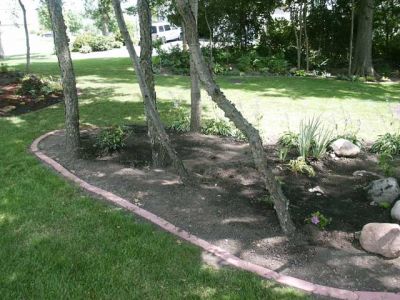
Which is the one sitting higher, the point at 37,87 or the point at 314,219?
the point at 37,87

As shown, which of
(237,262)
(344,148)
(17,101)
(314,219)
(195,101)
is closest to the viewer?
(237,262)

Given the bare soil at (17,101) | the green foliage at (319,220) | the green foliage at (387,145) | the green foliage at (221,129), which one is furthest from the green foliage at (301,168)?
the bare soil at (17,101)

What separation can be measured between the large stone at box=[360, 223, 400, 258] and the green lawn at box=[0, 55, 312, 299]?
978 millimetres

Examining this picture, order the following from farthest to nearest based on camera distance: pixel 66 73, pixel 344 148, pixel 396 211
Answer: pixel 344 148 < pixel 66 73 < pixel 396 211

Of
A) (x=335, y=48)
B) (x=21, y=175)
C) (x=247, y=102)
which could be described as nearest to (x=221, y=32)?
(x=335, y=48)

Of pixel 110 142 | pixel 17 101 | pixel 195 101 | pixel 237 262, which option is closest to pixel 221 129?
pixel 195 101

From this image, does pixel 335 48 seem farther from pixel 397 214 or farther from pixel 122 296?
pixel 122 296

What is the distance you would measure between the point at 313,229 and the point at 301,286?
89 cm

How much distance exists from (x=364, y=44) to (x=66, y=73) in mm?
11818

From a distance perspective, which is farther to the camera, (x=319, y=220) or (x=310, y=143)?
(x=310, y=143)

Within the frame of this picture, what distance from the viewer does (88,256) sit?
362 cm

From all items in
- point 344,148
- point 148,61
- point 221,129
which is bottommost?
point 344,148

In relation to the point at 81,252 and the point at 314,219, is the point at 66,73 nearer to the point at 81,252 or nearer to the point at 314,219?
the point at 81,252

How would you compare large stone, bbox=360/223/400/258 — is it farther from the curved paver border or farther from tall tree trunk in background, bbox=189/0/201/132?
tall tree trunk in background, bbox=189/0/201/132
